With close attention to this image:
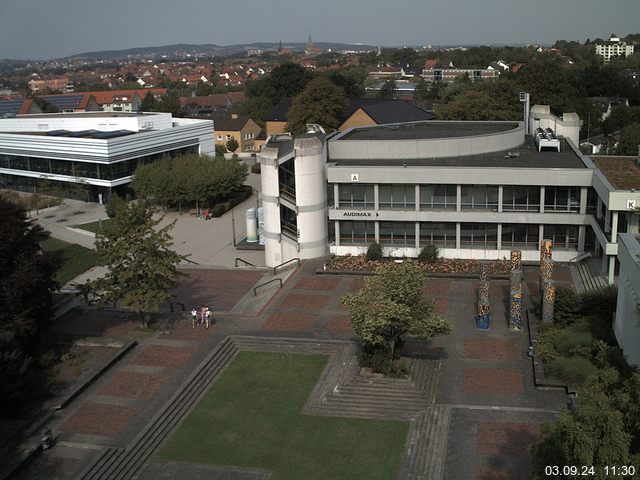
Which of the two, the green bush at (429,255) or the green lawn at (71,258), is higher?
the green bush at (429,255)

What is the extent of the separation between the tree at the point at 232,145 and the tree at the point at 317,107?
15.9 metres

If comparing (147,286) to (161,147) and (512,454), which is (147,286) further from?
(161,147)

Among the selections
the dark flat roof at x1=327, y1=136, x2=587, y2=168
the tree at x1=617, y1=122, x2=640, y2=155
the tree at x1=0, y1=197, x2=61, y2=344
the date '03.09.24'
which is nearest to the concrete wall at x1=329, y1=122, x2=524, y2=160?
the dark flat roof at x1=327, y1=136, x2=587, y2=168

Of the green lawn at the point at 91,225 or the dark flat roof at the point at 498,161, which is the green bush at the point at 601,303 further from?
the green lawn at the point at 91,225

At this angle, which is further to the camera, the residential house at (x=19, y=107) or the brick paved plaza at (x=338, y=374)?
the residential house at (x=19, y=107)

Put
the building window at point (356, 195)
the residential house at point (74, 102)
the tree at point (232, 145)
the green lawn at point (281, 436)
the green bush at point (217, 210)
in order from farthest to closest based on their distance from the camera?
the residential house at point (74, 102), the tree at point (232, 145), the green bush at point (217, 210), the building window at point (356, 195), the green lawn at point (281, 436)

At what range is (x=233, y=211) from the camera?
6191 cm

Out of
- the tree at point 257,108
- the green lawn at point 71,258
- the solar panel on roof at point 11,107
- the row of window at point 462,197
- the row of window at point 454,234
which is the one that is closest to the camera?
the row of window at point 462,197

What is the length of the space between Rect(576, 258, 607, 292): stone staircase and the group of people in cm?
1788

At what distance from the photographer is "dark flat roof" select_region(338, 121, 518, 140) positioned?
4931cm

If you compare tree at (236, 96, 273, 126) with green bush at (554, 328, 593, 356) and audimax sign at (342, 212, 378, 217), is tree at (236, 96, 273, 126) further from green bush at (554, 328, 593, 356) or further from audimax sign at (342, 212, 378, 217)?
green bush at (554, 328, 593, 356)

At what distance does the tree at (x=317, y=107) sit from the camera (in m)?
82.2

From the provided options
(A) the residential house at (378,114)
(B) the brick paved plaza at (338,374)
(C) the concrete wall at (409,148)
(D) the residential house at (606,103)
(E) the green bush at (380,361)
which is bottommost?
(B) the brick paved plaza at (338,374)

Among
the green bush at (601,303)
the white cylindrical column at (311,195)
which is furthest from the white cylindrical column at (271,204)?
the green bush at (601,303)
